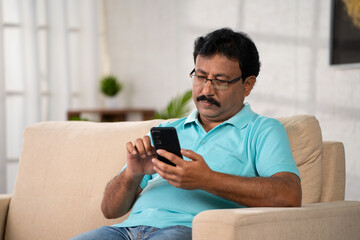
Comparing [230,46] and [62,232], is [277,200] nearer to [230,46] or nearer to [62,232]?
[230,46]

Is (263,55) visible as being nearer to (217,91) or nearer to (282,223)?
(217,91)

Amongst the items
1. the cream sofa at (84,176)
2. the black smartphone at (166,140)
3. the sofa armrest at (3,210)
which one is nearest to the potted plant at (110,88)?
the cream sofa at (84,176)

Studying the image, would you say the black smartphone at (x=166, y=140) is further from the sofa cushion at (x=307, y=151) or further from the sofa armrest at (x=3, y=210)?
the sofa armrest at (x=3, y=210)

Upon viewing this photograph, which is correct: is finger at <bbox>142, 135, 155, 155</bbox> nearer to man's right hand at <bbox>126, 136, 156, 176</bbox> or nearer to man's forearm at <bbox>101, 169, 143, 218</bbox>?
man's right hand at <bbox>126, 136, 156, 176</bbox>

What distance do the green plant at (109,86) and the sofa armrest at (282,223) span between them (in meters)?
3.22

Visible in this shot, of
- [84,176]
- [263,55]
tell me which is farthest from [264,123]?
[263,55]

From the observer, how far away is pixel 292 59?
325cm

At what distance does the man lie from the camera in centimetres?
150

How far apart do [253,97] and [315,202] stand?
1.85 metres

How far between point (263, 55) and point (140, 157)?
78.9 inches

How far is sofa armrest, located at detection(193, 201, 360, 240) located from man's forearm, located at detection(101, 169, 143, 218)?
0.43 meters

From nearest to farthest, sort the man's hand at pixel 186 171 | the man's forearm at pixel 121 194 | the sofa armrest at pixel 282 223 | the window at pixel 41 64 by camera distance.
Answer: the sofa armrest at pixel 282 223 < the man's hand at pixel 186 171 < the man's forearm at pixel 121 194 < the window at pixel 41 64

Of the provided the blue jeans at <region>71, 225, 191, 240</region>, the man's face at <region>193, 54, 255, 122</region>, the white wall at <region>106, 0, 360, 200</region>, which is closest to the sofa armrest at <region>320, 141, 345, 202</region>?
the man's face at <region>193, 54, 255, 122</region>

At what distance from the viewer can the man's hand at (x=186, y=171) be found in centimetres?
143
